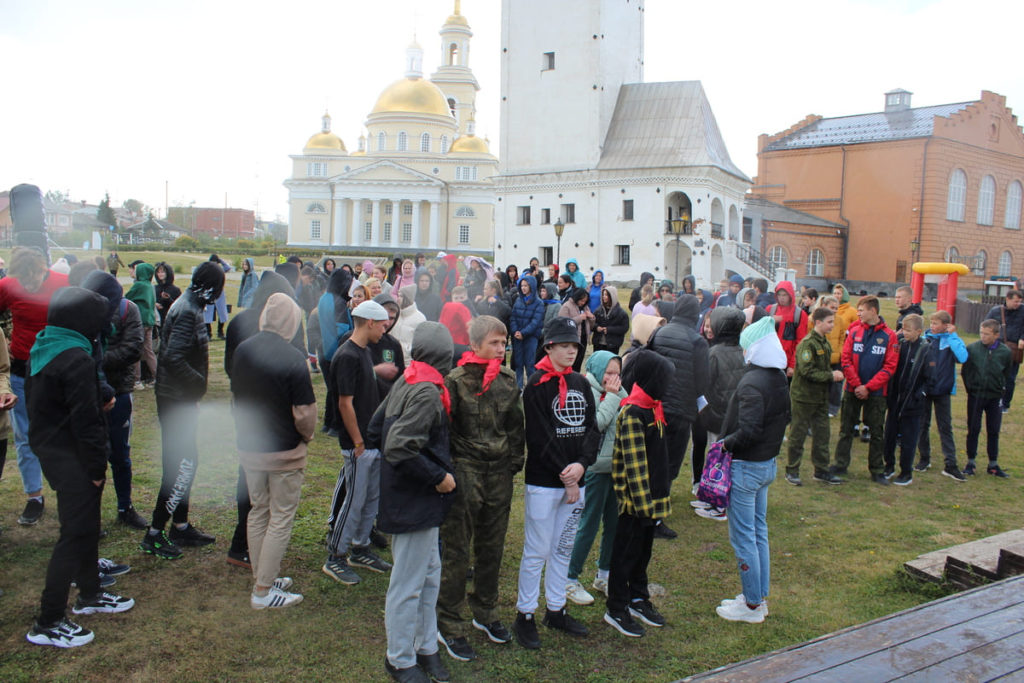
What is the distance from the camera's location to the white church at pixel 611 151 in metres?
39.3

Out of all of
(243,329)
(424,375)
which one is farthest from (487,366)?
(243,329)

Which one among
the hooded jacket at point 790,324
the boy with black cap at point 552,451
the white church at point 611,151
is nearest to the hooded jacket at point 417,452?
the boy with black cap at point 552,451

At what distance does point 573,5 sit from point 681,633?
40519 millimetres

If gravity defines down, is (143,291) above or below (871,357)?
above

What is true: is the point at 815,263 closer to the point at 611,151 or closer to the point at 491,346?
the point at 611,151

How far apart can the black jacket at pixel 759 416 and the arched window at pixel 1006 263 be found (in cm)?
5561

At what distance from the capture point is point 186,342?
4.97m

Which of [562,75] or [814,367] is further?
[562,75]

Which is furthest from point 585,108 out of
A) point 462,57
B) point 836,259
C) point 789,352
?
point 462,57

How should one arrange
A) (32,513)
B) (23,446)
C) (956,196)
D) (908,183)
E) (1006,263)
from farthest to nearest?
(1006,263), (956,196), (908,183), (23,446), (32,513)

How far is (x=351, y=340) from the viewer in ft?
16.0

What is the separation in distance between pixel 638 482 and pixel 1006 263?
5728 cm

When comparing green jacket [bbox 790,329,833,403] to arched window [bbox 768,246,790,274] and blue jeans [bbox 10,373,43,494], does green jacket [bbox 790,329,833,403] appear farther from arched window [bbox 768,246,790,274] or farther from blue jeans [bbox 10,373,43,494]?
arched window [bbox 768,246,790,274]

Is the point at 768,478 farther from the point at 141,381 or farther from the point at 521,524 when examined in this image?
the point at 141,381
